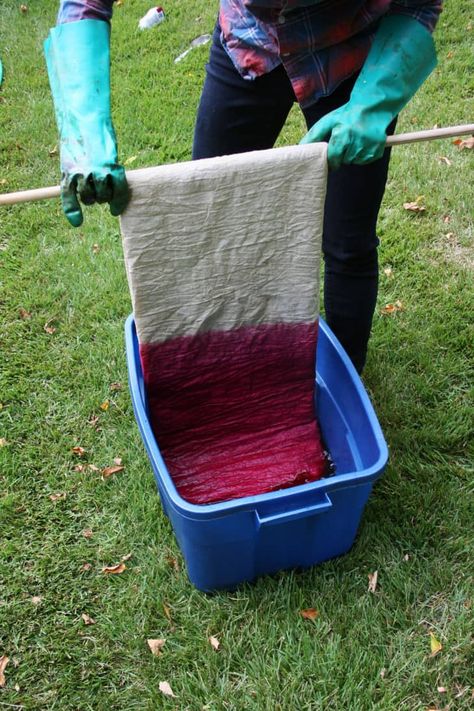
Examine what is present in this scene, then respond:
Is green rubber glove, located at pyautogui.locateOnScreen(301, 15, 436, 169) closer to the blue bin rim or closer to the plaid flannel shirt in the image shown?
the plaid flannel shirt

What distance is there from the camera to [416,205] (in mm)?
2932

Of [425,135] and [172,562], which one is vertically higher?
Answer: [425,135]

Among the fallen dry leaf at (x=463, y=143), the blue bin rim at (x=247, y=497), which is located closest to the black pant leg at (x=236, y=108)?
the blue bin rim at (x=247, y=497)

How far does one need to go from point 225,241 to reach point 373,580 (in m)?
0.93

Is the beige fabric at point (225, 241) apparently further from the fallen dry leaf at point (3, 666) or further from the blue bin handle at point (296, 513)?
the fallen dry leaf at point (3, 666)

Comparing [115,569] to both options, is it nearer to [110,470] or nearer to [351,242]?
[110,470]

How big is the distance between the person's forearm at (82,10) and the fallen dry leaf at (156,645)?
1.39 meters

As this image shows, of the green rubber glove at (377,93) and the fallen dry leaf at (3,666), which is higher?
the green rubber glove at (377,93)

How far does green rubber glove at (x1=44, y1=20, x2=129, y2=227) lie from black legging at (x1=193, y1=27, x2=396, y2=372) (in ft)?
1.26

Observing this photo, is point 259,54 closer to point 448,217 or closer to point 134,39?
point 448,217

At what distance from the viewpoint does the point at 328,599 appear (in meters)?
1.73

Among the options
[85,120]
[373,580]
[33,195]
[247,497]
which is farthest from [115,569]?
[85,120]

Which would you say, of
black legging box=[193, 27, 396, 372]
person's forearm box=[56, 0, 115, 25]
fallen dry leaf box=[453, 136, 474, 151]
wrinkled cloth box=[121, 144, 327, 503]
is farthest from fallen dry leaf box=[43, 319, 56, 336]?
fallen dry leaf box=[453, 136, 474, 151]

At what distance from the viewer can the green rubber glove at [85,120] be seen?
133cm
